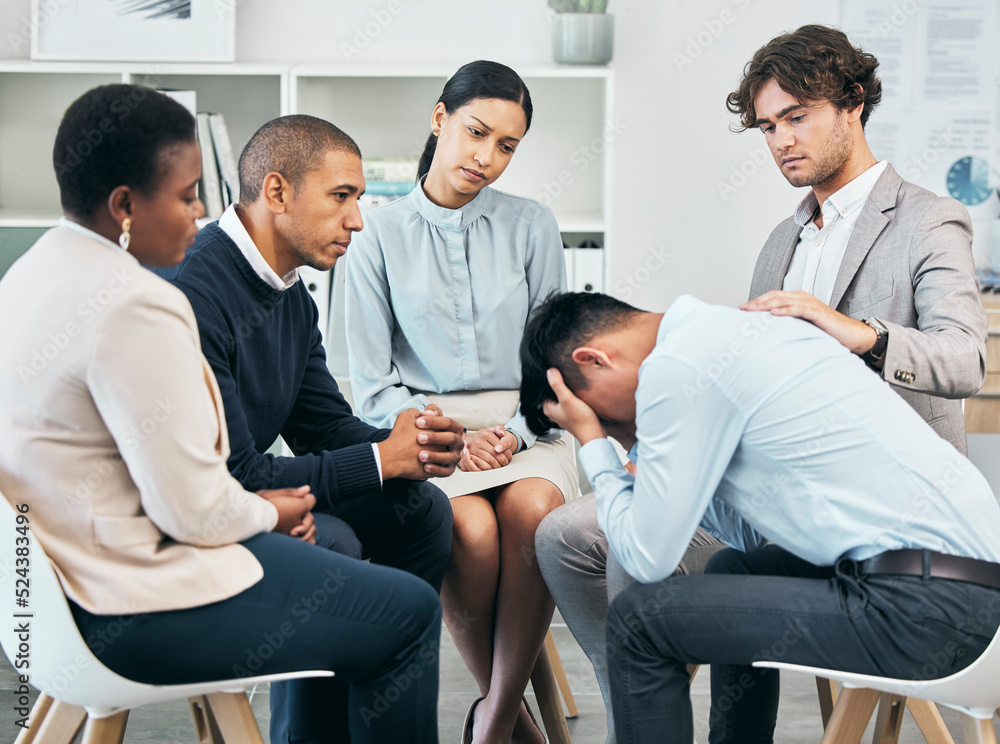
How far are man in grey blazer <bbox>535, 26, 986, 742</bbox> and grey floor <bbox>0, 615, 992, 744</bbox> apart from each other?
1.38ft

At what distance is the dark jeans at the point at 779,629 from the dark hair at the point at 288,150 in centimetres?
89

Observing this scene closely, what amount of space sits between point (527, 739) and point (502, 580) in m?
0.32

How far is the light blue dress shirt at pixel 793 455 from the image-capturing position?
1.20 m

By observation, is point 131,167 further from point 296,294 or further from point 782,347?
point 782,347

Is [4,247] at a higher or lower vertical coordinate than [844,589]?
higher

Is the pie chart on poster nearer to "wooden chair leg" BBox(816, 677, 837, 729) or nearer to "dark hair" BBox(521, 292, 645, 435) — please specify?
"wooden chair leg" BBox(816, 677, 837, 729)

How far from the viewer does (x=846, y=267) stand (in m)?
1.76

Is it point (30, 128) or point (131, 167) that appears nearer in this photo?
point (131, 167)

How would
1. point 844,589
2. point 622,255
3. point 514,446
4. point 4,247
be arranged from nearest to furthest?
1. point 844,589
2. point 514,446
3. point 4,247
4. point 622,255

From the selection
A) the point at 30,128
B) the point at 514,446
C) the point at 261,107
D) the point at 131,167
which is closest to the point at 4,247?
the point at 30,128

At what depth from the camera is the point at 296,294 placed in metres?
1.73

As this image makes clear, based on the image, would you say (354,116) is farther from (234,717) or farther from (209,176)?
(234,717)
